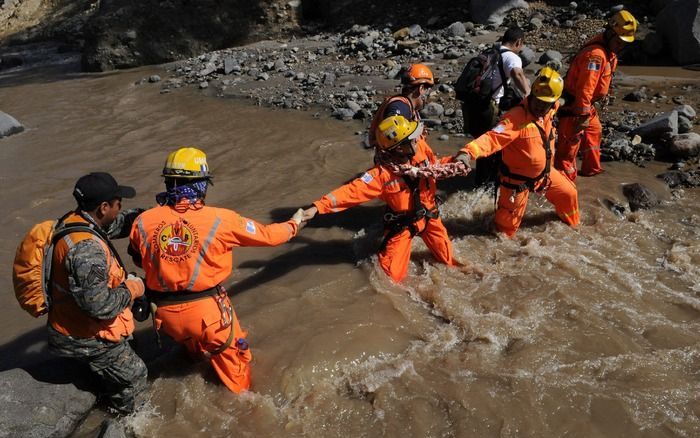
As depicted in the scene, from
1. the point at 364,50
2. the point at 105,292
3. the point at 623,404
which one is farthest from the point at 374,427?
the point at 364,50

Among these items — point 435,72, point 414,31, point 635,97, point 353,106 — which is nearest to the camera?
point 635,97

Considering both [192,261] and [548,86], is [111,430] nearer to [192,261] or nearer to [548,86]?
[192,261]

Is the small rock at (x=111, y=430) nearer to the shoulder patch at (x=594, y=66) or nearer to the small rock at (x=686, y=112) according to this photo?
the shoulder patch at (x=594, y=66)

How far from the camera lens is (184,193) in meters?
3.62

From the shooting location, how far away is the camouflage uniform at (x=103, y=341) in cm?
322

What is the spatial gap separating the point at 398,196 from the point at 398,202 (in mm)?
58

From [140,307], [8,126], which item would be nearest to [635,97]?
[140,307]

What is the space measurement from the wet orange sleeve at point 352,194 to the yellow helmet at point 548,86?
68.0 inches

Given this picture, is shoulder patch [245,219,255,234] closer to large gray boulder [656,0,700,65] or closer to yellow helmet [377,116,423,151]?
yellow helmet [377,116,423,151]

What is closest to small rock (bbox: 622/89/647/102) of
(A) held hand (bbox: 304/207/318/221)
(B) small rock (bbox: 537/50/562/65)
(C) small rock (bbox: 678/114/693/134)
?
(C) small rock (bbox: 678/114/693/134)

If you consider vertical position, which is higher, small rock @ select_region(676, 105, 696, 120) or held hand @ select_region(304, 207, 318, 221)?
small rock @ select_region(676, 105, 696, 120)

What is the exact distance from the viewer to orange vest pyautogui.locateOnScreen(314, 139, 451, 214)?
15.6 feet

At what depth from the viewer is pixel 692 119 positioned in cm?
807

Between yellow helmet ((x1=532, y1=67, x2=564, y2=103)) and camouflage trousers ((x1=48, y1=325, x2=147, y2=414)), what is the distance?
4150mm
